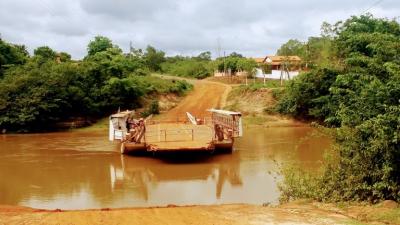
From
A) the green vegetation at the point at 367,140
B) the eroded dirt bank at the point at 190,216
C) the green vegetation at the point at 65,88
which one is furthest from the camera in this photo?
the green vegetation at the point at 65,88

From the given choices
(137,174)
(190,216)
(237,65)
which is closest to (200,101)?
(237,65)

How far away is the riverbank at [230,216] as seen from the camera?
297 inches

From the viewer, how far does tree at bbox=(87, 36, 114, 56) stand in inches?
1769

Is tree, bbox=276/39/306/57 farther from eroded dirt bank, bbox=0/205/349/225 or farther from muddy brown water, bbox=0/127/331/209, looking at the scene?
eroded dirt bank, bbox=0/205/349/225

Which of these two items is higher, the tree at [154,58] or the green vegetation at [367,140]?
the tree at [154,58]

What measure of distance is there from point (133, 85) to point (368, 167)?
27872 mm

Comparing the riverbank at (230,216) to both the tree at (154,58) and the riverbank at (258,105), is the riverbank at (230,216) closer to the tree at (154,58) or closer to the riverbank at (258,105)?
the riverbank at (258,105)

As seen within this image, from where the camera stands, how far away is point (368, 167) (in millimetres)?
9312

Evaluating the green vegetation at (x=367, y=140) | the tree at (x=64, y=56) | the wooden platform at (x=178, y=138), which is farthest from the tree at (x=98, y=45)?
the green vegetation at (x=367, y=140)

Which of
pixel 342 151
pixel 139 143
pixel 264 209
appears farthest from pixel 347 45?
pixel 264 209

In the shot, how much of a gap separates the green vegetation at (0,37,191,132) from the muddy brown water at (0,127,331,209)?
619cm

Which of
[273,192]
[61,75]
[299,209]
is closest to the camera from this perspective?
[299,209]

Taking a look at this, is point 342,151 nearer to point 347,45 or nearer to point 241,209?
point 241,209

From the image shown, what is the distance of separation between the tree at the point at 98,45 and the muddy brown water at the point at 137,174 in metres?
21.1
